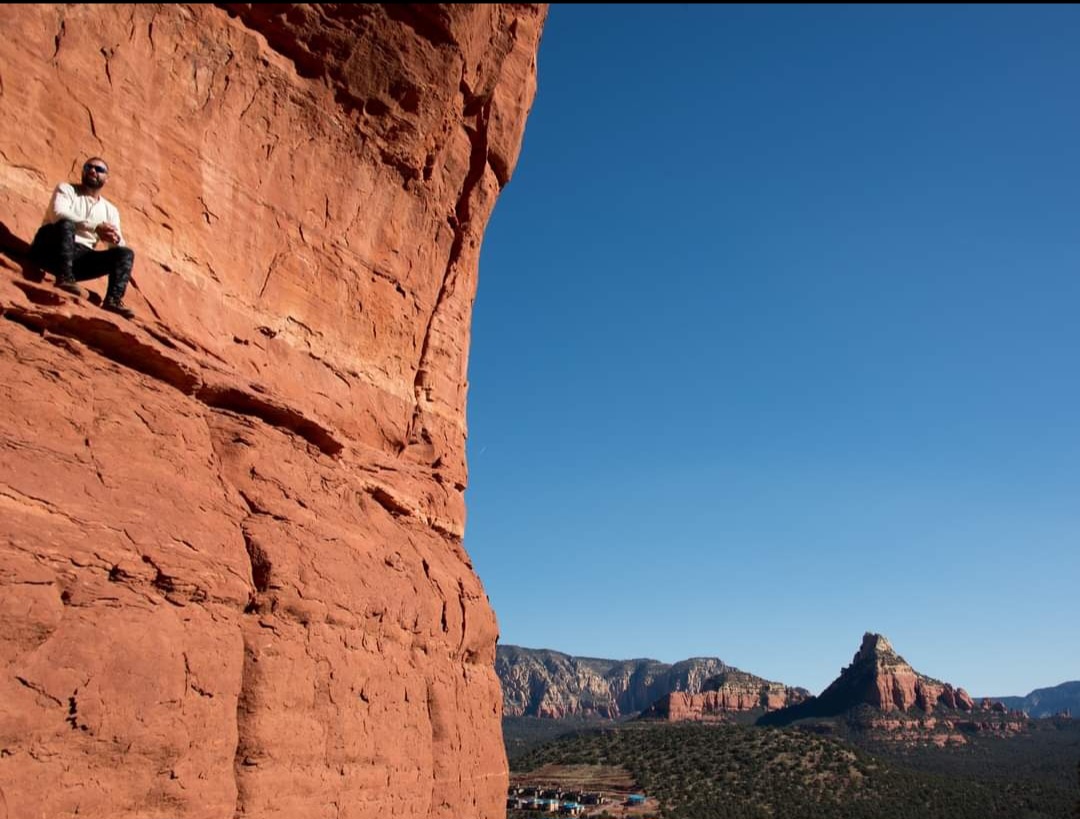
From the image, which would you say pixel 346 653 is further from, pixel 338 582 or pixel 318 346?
pixel 318 346

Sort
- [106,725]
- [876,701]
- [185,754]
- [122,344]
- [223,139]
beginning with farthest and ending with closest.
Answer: [876,701] → [223,139] → [122,344] → [185,754] → [106,725]

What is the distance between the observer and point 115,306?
8.25 m

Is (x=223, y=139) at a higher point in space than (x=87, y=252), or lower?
higher

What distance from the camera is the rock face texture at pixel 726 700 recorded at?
128675 mm

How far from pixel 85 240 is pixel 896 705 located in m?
116

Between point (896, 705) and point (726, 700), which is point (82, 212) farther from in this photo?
point (726, 700)

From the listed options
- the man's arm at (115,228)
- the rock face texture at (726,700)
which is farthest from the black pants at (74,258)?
the rock face texture at (726,700)

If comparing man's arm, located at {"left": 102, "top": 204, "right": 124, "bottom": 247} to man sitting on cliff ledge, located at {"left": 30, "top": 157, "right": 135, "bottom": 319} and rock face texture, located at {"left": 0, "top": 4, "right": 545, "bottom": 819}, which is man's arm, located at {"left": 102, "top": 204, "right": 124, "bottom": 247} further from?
rock face texture, located at {"left": 0, "top": 4, "right": 545, "bottom": 819}

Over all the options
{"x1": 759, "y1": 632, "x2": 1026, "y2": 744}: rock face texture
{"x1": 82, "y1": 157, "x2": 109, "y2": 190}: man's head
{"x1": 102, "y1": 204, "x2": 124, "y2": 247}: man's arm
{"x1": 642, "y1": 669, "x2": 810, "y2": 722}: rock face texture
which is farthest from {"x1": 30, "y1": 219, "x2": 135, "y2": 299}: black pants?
{"x1": 642, "y1": 669, "x2": 810, "y2": 722}: rock face texture

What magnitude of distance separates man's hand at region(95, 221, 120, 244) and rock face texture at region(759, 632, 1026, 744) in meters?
101

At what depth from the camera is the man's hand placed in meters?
8.30

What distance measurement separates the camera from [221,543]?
843 centimetres

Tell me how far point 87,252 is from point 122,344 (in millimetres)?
963

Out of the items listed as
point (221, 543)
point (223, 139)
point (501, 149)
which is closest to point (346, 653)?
point (221, 543)
